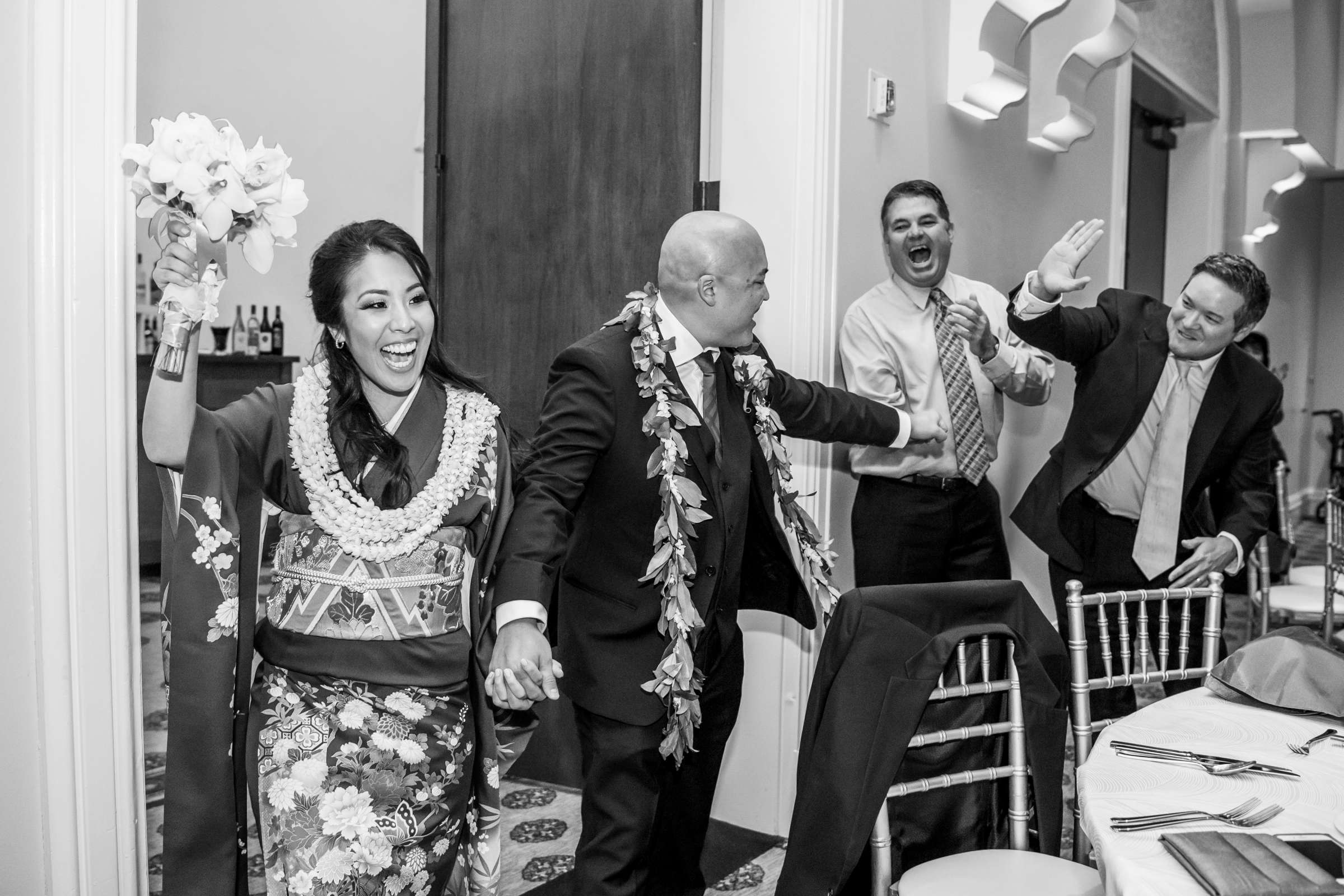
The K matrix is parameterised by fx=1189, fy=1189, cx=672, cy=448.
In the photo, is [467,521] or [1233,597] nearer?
[467,521]

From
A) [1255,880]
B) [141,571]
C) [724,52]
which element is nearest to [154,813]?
[724,52]

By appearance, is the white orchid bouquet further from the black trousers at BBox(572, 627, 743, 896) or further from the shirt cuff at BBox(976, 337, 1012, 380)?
the shirt cuff at BBox(976, 337, 1012, 380)

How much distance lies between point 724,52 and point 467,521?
1.81m

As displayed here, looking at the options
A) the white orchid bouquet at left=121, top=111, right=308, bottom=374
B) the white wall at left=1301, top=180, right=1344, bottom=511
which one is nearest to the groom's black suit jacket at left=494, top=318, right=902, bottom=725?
the white orchid bouquet at left=121, top=111, right=308, bottom=374

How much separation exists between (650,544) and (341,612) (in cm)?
68

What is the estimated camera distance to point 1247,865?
122cm

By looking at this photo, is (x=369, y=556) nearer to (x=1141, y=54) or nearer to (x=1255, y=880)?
(x=1255, y=880)

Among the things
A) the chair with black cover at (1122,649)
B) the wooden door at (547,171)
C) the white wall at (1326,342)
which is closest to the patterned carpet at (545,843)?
the wooden door at (547,171)

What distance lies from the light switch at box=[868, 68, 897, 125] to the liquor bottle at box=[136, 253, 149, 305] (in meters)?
4.39

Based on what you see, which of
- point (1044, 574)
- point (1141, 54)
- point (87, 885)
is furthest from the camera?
point (1141, 54)

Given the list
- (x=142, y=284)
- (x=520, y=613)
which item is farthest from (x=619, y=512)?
(x=142, y=284)

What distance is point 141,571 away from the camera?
20.5 feet

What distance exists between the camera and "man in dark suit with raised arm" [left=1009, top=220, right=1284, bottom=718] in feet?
9.59

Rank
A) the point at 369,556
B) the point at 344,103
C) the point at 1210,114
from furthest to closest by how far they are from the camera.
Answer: the point at 344,103 < the point at 1210,114 < the point at 369,556
